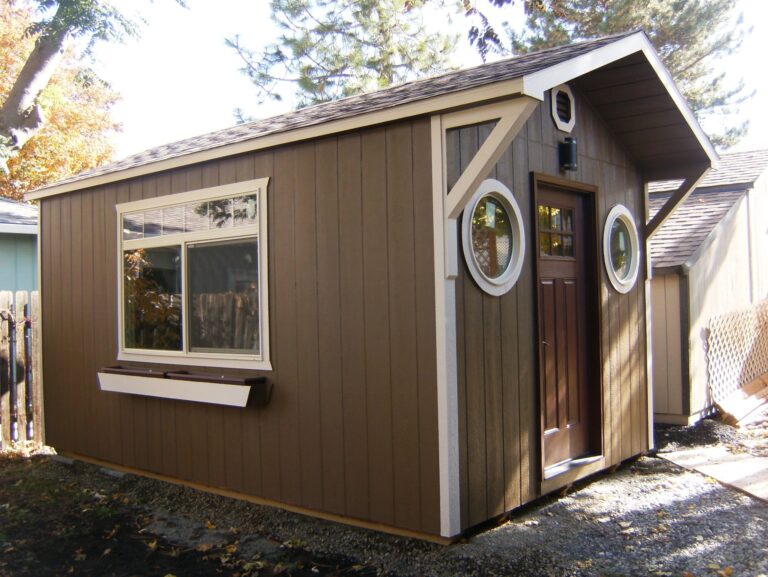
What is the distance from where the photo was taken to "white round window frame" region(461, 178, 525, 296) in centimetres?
474

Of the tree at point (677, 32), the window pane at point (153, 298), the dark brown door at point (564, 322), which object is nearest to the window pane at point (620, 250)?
the dark brown door at point (564, 322)

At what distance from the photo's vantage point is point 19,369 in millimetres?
8258

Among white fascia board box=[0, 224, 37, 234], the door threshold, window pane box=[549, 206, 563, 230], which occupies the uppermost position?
white fascia board box=[0, 224, 37, 234]

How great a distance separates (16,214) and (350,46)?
1046 cm

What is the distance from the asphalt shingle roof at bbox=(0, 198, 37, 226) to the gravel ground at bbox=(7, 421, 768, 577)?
5520 mm

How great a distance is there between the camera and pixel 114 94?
21.7 metres

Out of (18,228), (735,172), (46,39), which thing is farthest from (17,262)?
(735,172)

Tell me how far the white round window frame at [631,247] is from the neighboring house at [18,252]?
7.73m

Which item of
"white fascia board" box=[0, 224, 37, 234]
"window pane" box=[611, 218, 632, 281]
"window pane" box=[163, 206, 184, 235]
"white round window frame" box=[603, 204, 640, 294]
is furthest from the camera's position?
Answer: "white fascia board" box=[0, 224, 37, 234]

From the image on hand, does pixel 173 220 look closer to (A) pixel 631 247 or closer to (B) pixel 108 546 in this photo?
(B) pixel 108 546

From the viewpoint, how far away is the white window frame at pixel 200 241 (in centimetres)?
549

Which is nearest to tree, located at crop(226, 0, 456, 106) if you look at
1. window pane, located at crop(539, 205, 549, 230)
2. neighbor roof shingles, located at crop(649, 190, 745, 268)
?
neighbor roof shingles, located at crop(649, 190, 745, 268)

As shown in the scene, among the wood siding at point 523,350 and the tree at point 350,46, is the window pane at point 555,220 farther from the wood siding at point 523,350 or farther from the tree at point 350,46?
the tree at point 350,46

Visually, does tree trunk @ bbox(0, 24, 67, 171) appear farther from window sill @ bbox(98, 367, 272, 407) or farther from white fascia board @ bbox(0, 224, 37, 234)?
window sill @ bbox(98, 367, 272, 407)
